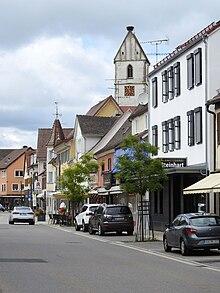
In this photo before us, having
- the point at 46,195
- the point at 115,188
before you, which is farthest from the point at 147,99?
the point at 46,195

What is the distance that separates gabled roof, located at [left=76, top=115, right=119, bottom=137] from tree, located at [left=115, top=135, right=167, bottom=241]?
3528cm

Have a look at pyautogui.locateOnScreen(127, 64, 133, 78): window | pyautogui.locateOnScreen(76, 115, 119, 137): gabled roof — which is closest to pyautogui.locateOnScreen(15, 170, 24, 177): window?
pyautogui.locateOnScreen(127, 64, 133, 78): window

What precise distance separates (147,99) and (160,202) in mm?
8651

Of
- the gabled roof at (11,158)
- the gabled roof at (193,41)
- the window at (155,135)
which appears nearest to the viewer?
the gabled roof at (193,41)

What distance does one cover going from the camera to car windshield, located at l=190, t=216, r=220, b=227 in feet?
81.9

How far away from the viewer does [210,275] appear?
18266 mm

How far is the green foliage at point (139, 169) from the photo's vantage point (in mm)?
33406

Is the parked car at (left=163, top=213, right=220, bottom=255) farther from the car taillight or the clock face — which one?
the clock face

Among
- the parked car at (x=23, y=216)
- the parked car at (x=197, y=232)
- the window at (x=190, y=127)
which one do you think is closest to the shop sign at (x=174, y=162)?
the window at (x=190, y=127)

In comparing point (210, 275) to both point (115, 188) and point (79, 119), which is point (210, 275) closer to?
point (115, 188)

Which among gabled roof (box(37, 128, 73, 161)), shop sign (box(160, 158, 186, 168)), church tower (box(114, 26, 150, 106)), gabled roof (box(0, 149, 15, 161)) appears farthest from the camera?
gabled roof (box(0, 149, 15, 161))

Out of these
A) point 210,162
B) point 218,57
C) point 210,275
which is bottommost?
point 210,275

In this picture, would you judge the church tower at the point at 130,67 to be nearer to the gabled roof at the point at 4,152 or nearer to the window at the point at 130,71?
the window at the point at 130,71

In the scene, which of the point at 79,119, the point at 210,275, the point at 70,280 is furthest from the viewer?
the point at 79,119
